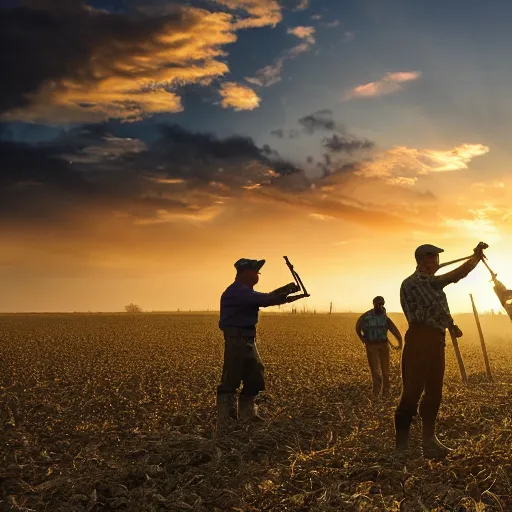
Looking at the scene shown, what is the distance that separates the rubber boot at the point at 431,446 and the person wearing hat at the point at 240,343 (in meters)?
2.88

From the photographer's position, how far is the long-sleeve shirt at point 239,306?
9.27m

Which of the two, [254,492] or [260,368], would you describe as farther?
[260,368]

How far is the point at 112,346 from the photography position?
3288cm

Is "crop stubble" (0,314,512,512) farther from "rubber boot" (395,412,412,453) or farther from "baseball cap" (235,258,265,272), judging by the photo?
"baseball cap" (235,258,265,272)

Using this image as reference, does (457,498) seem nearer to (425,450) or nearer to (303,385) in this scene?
(425,450)

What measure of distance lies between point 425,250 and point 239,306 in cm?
305

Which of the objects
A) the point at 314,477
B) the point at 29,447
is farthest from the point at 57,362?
the point at 314,477

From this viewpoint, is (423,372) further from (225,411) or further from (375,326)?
(375,326)

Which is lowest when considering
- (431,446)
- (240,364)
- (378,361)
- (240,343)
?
(431,446)

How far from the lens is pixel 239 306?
30.8 feet

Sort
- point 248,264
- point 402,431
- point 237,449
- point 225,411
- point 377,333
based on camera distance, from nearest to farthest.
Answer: point 402,431
point 237,449
point 225,411
point 248,264
point 377,333

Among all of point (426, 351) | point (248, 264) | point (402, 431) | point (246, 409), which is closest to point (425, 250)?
point (426, 351)

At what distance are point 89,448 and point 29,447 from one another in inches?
A: 41.8

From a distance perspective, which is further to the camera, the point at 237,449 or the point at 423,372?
the point at 237,449
